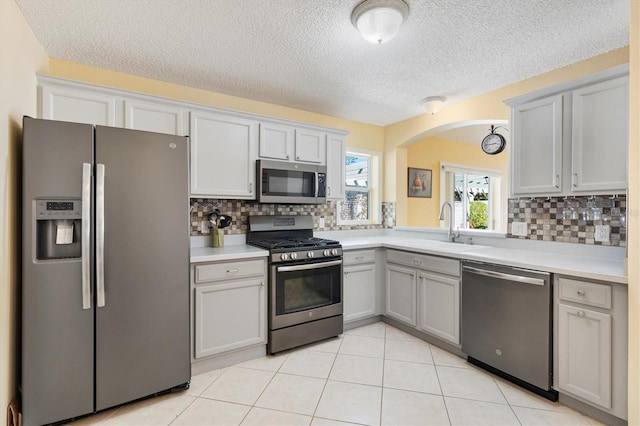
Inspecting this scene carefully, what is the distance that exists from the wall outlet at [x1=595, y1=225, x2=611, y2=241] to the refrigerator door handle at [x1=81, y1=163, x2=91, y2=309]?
3.50m

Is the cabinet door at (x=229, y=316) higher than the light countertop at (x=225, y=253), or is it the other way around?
the light countertop at (x=225, y=253)

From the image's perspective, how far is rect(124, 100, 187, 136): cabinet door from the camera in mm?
2354

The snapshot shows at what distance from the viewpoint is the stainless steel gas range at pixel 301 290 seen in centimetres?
262

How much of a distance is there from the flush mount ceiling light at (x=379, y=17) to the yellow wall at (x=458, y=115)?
1610 mm

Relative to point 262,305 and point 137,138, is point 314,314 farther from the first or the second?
point 137,138

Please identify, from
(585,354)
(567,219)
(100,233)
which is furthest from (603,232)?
(100,233)

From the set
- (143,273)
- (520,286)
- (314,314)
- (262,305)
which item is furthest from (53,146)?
(520,286)

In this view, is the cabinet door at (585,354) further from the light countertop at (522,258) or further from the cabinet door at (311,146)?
the cabinet door at (311,146)

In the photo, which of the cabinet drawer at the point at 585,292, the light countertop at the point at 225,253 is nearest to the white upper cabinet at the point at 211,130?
the light countertop at the point at 225,253

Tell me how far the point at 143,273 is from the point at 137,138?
33.9 inches

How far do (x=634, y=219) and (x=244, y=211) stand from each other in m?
2.89

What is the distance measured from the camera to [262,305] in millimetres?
2594

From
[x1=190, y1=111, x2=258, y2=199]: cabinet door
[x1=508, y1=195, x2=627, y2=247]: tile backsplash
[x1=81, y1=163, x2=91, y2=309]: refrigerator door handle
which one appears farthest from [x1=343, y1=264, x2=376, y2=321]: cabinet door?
[x1=81, y1=163, x2=91, y2=309]: refrigerator door handle

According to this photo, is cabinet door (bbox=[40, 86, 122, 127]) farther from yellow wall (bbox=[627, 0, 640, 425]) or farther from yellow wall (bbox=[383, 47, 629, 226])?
yellow wall (bbox=[627, 0, 640, 425])
